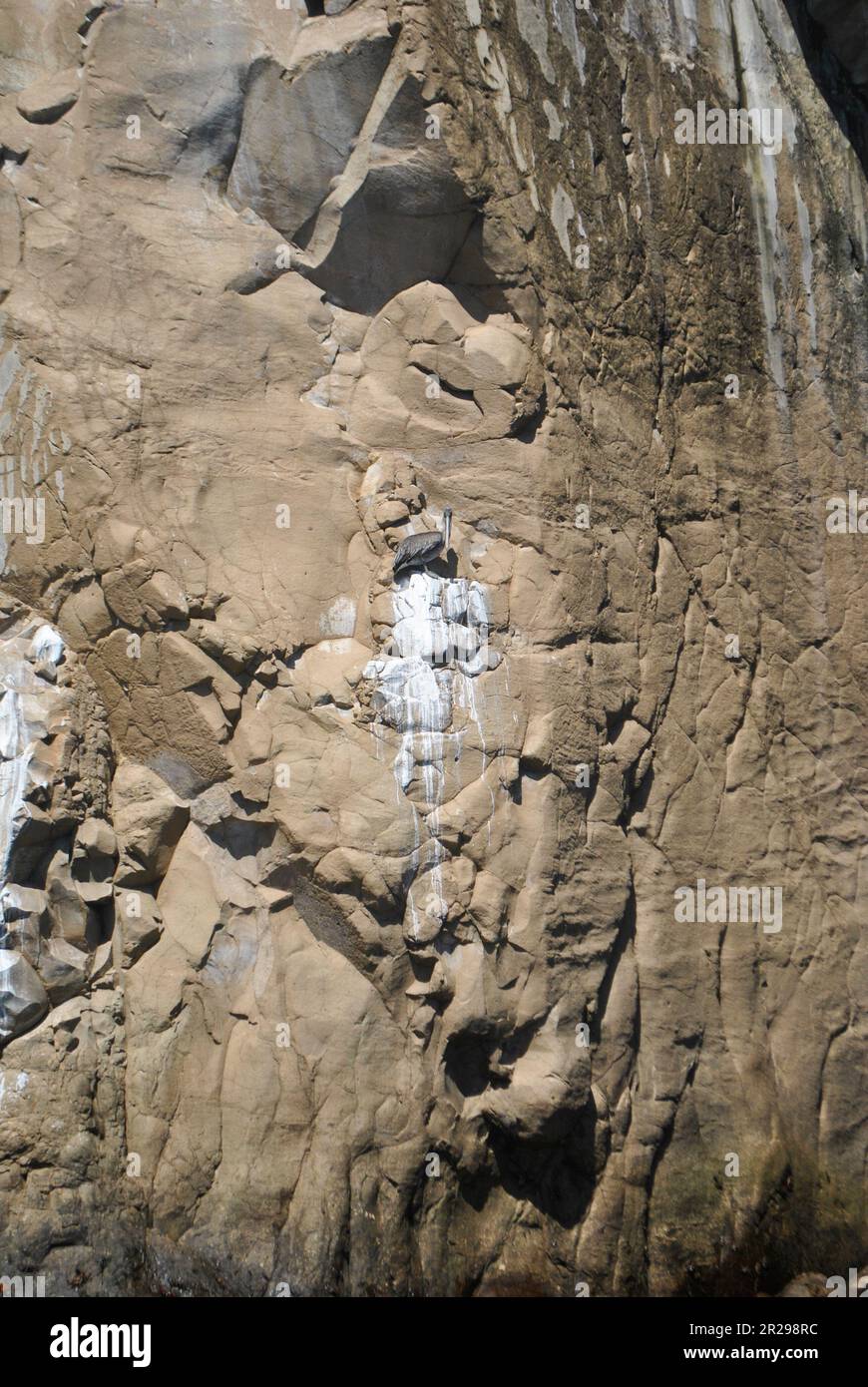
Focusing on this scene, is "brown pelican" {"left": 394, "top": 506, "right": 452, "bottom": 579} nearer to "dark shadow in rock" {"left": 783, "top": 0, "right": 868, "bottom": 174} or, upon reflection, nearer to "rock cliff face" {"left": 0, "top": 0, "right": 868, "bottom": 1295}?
"rock cliff face" {"left": 0, "top": 0, "right": 868, "bottom": 1295}

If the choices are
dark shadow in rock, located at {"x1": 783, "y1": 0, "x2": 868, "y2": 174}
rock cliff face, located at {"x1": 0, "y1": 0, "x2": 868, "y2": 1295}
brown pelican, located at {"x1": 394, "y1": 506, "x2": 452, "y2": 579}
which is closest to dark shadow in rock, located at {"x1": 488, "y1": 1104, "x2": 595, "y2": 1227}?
rock cliff face, located at {"x1": 0, "y1": 0, "x2": 868, "y2": 1295}

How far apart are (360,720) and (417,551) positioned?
90cm

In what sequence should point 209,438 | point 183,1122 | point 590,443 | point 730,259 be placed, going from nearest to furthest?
point 183,1122
point 209,438
point 590,443
point 730,259

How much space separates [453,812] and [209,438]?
2220 millimetres

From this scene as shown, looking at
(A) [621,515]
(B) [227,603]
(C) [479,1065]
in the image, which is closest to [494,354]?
(A) [621,515]

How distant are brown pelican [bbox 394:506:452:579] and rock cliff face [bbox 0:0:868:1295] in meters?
0.09

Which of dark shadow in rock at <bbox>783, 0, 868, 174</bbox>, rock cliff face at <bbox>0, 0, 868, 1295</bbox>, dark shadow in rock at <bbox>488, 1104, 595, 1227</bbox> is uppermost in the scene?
dark shadow in rock at <bbox>783, 0, 868, 174</bbox>

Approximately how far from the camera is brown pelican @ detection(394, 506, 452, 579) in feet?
18.5

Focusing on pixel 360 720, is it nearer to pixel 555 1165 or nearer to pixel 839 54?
pixel 555 1165

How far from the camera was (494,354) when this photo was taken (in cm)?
593

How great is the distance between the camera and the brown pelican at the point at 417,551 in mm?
5633

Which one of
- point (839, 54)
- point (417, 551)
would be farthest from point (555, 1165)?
point (839, 54)

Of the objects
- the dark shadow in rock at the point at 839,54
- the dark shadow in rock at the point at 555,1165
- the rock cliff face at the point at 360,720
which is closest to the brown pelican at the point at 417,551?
the rock cliff face at the point at 360,720

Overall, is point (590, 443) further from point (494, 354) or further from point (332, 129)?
point (332, 129)
